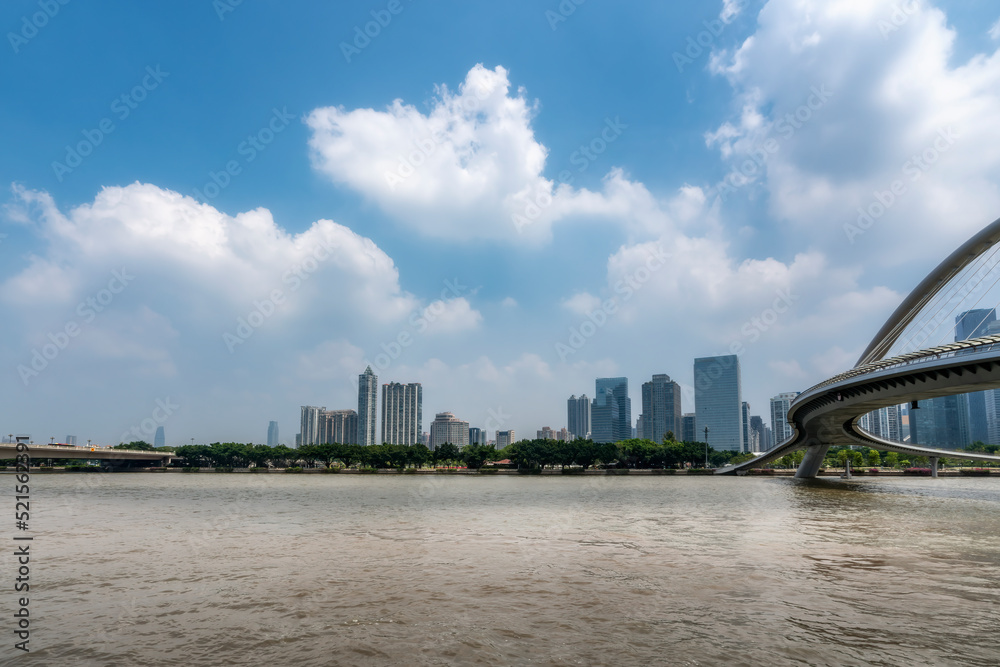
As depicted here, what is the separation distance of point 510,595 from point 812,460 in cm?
8331

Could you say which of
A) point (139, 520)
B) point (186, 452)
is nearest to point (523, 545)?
point (139, 520)

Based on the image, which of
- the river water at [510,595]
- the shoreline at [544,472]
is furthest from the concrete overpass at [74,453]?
the river water at [510,595]

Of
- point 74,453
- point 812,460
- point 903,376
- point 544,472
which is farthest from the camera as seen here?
point 544,472

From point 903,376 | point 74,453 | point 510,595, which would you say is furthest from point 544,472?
point 510,595

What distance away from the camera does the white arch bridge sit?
101ft

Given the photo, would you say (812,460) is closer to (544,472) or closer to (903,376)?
(544,472)

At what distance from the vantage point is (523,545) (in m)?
19.7

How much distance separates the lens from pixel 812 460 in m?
82.2

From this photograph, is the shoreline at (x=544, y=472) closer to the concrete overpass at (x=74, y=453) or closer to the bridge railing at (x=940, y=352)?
the concrete overpass at (x=74, y=453)

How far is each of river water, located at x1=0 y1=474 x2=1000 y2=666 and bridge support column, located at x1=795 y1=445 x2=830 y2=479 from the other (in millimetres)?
59069

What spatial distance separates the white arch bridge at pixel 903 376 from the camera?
101 feet

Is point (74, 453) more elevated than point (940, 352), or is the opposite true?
point (940, 352)

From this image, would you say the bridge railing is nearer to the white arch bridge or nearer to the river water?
the white arch bridge

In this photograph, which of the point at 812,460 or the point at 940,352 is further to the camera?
the point at 812,460
